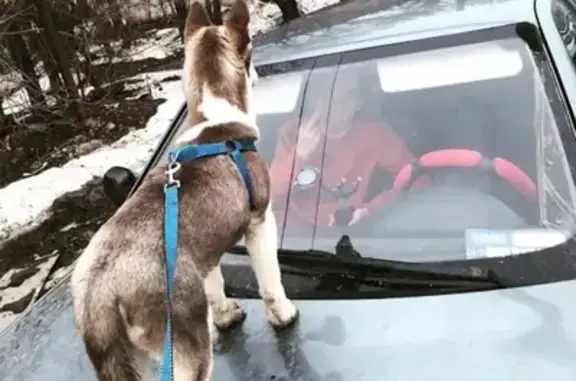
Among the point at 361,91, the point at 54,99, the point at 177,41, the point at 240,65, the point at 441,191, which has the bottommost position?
the point at 177,41

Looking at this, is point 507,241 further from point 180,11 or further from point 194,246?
point 180,11

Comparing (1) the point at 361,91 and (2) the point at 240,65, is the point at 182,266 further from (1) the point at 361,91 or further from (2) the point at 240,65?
(1) the point at 361,91

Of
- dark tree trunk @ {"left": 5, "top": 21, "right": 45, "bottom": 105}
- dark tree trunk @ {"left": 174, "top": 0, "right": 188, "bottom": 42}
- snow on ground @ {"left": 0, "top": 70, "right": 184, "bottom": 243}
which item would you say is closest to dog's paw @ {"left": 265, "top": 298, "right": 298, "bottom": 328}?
snow on ground @ {"left": 0, "top": 70, "right": 184, "bottom": 243}

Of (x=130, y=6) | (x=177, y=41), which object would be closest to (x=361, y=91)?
(x=130, y=6)

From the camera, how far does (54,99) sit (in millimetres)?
9930

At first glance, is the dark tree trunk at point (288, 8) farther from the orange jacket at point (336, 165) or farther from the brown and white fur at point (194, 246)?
the brown and white fur at point (194, 246)

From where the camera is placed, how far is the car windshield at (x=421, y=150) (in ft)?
8.69

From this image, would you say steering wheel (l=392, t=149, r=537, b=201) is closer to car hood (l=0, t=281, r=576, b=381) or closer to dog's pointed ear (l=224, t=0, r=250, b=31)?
car hood (l=0, t=281, r=576, b=381)

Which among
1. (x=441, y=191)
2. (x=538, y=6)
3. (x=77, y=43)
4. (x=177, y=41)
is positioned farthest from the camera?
(x=177, y=41)

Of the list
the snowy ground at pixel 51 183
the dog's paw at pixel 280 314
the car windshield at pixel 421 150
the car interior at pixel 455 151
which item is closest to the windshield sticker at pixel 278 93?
the car windshield at pixel 421 150

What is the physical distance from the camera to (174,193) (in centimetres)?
225

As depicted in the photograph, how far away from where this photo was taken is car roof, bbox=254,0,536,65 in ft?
10.4

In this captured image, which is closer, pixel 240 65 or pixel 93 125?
pixel 240 65

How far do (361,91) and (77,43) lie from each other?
8235mm
